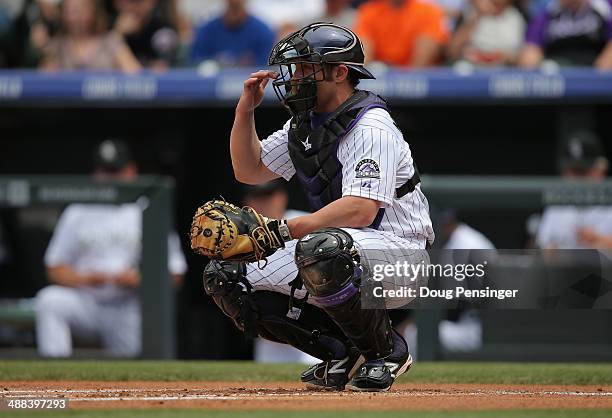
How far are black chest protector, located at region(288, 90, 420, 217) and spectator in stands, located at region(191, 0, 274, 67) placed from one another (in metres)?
4.14

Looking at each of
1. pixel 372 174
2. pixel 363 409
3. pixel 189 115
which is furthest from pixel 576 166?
pixel 363 409

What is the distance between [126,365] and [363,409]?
2825 millimetres

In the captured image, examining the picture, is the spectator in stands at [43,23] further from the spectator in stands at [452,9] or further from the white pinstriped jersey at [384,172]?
the white pinstriped jersey at [384,172]

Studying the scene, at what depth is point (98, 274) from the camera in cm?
789

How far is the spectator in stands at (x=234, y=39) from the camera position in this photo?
29.4ft

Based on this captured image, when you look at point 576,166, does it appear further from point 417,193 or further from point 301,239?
point 301,239

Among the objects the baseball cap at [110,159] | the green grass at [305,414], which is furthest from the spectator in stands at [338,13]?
the green grass at [305,414]

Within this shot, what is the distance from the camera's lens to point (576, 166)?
302 inches

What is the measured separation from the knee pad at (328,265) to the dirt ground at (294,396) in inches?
14.6

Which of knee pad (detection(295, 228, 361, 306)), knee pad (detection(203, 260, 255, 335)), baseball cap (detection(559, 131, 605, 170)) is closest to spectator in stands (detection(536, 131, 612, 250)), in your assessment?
baseball cap (detection(559, 131, 605, 170))

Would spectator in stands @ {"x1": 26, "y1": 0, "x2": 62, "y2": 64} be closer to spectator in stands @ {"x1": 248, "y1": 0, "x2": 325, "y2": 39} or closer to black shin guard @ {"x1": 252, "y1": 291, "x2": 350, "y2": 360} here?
spectator in stands @ {"x1": 248, "y1": 0, "x2": 325, "y2": 39}

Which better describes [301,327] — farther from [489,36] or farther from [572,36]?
[489,36]

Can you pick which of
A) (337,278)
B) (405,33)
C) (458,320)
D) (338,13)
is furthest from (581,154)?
(337,278)

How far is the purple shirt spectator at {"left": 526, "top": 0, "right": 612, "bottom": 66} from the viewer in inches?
331
